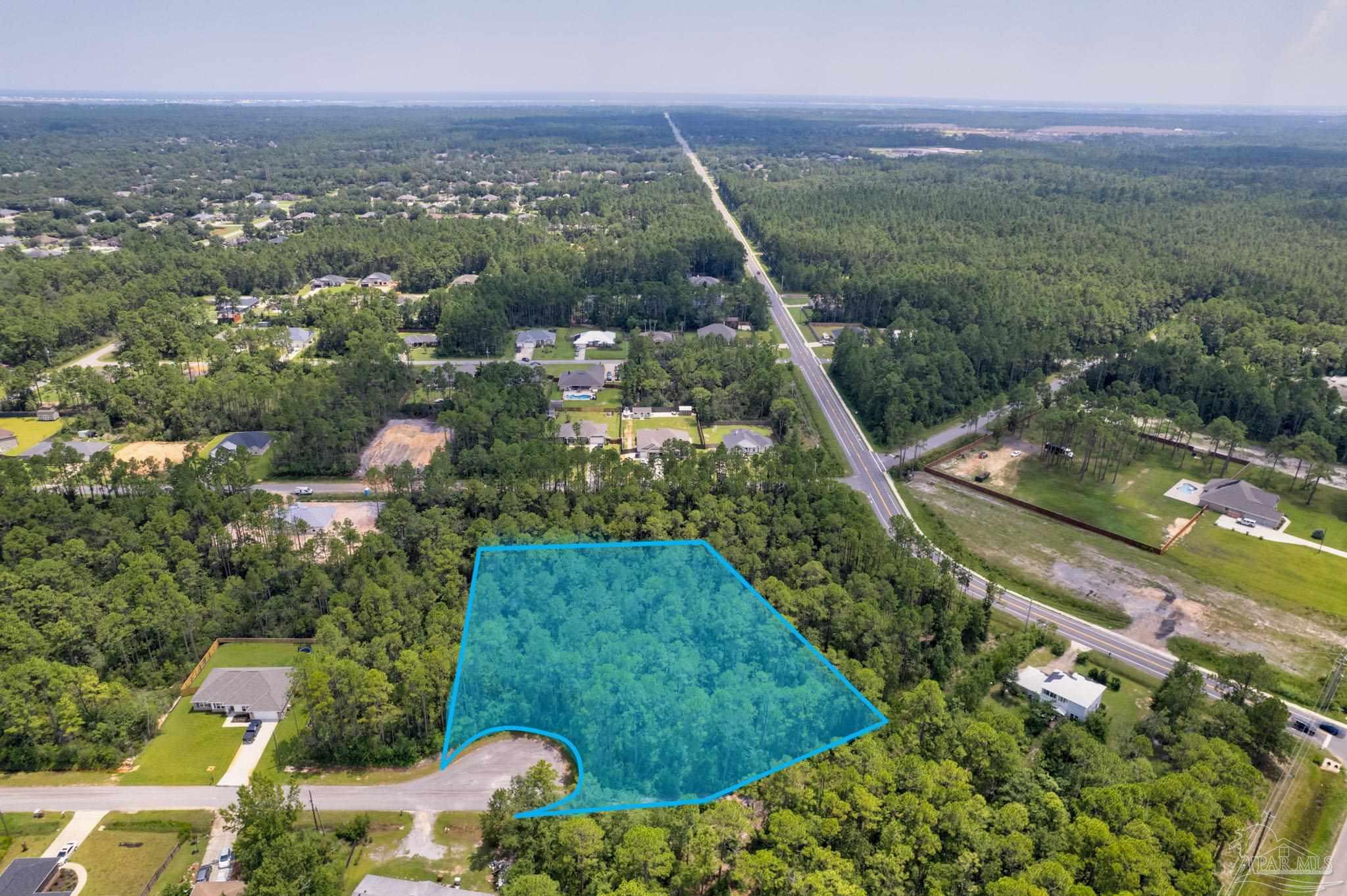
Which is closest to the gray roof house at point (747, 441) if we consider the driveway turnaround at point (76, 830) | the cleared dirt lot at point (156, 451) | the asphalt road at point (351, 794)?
the asphalt road at point (351, 794)

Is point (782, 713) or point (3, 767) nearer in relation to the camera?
point (782, 713)

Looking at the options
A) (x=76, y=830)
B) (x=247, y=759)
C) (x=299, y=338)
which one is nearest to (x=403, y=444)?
(x=299, y=338)

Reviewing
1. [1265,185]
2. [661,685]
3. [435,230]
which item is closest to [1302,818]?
[661,685]

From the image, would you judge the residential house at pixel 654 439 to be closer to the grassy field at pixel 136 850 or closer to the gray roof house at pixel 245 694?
the gray roof house at pixel 245 694

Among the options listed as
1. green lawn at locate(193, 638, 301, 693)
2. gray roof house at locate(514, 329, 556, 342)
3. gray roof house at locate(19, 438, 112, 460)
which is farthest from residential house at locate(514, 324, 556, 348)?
green lawn at locate(193, 638, 301, 693)

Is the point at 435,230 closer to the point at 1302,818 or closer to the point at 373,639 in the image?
the point at 373,639

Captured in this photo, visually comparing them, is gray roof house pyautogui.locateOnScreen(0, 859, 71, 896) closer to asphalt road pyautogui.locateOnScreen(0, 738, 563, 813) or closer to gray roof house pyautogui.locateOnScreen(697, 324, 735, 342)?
asphalt road pyautogui.locateOnScreen(0, 738, 563, 813)
